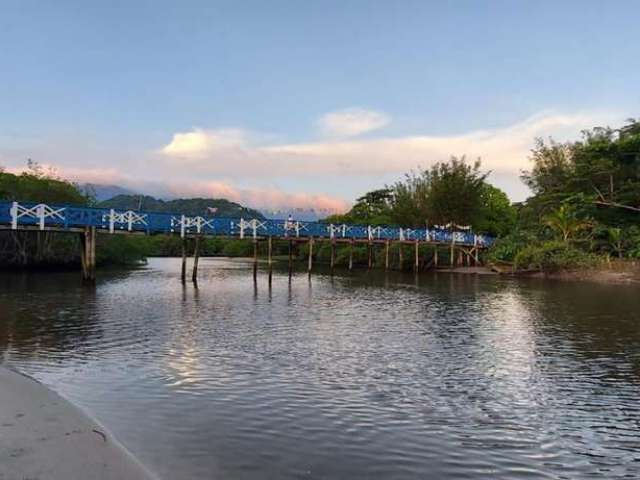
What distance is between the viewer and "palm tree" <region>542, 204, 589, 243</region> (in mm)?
50188

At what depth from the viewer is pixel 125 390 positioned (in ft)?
33.7

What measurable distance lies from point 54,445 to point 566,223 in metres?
50.6

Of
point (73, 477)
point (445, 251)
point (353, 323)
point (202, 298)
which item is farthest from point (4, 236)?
point (73, 477)

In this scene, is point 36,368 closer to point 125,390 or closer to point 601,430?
point 125,390

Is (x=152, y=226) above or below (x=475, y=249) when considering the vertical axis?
above

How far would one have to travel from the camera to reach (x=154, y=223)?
35312 mm

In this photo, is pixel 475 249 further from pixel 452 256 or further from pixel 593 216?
pixel 593 216

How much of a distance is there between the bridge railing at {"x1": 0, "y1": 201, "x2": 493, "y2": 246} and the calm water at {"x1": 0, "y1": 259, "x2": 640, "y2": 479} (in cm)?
887

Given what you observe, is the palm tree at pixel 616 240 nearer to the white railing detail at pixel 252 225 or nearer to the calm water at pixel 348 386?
the calm water at pixel 348 386

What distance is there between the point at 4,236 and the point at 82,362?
41459 millimetres

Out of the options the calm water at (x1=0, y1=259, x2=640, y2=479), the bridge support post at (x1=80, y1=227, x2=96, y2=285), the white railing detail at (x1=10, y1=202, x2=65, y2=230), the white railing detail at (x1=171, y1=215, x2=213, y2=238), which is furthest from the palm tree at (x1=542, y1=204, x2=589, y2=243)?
the white railing detail at (x1=10, y1=202, x2=65, y2=230)

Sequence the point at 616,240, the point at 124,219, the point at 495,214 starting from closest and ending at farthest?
the point at 124,219 → the point at 616,240 → the point at 495,214

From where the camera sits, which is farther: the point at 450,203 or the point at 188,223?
the point at 450,203

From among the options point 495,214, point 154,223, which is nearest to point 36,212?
point 154,223
